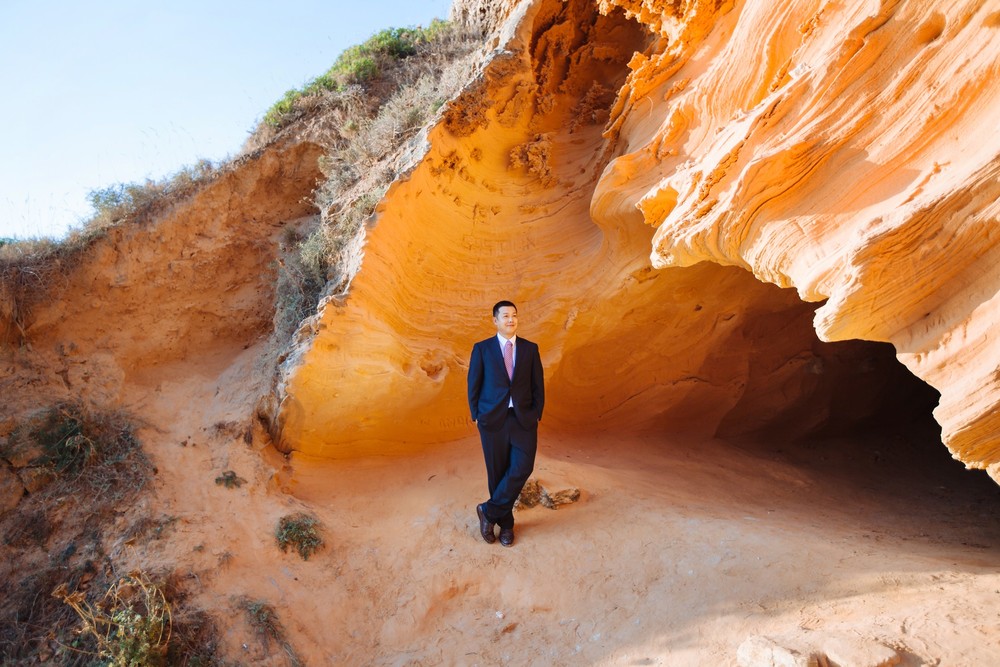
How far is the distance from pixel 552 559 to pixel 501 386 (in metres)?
1.21

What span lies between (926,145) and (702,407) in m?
3.89

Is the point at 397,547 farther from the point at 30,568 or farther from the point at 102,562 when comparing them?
the point at 30,568

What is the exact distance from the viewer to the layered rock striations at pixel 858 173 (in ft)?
9.96

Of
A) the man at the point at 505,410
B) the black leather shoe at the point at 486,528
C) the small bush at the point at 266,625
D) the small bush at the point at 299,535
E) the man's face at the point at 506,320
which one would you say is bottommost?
the small bush at the point at 266,625

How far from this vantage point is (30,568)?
3875 mm

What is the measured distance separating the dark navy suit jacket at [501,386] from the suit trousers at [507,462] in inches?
2.1

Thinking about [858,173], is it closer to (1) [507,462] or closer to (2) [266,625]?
(1) [507,462]

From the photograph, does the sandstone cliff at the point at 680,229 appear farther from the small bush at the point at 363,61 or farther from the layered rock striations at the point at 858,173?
the small bush at the point at 363,61

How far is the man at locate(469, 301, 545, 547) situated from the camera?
4133mm

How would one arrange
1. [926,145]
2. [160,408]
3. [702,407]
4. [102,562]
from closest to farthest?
[926,145] → [102,562] → [160,408] → [702,407]

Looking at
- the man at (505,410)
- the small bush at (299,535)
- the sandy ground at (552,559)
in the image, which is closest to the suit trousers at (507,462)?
the man at (505,410)

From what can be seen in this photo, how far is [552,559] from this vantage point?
158 inches

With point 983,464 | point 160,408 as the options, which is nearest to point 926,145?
point 983,464

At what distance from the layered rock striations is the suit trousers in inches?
70.6
